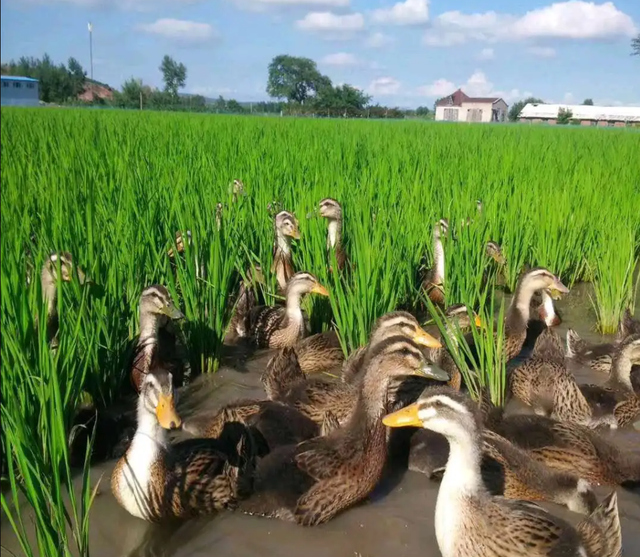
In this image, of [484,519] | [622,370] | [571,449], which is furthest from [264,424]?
[622,370]

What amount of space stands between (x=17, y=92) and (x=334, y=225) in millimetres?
5514

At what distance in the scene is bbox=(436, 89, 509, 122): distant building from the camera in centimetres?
4394

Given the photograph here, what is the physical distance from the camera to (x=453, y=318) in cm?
481

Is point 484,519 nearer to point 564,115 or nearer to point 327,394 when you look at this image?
point 327,394

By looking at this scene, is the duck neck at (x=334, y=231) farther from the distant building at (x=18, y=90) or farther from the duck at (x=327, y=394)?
the distant building at (x=18, y=90)

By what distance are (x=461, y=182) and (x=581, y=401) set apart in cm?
544

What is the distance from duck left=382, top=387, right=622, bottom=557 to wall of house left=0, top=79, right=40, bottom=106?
2.32m

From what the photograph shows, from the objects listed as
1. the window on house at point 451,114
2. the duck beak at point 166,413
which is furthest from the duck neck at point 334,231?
the window on house at point 451,114

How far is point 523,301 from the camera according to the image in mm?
5754

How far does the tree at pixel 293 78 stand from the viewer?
118 ft

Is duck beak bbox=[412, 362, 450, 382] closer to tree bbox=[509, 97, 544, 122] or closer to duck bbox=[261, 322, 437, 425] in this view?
duck bbox=[261, 322, 437, 425]

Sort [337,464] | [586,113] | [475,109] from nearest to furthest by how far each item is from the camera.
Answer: [337,464] → [586,113] → [475,109]

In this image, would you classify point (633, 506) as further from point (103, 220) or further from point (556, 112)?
point (556, 112)

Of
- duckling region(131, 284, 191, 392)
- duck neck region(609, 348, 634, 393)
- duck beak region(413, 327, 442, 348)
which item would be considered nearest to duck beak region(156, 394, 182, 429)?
duckling region(131, 284, 191, 392)
